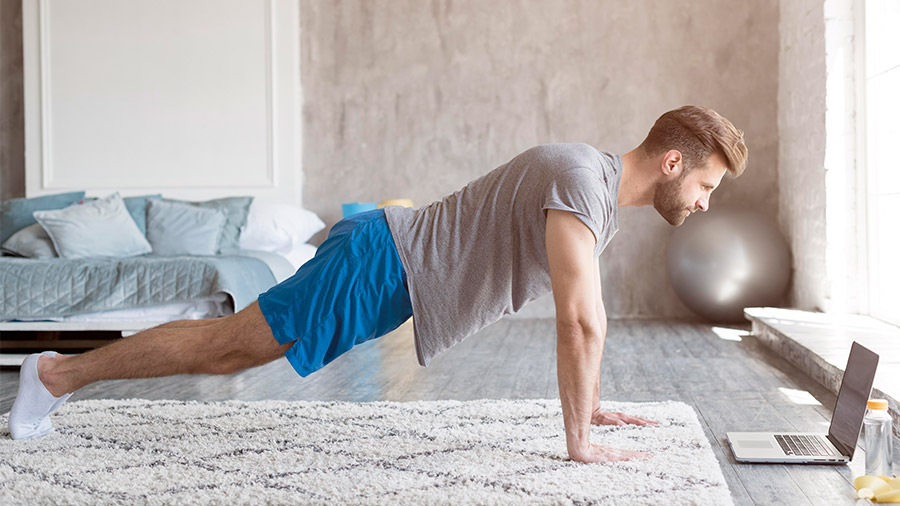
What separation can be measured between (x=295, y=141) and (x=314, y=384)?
2922mm

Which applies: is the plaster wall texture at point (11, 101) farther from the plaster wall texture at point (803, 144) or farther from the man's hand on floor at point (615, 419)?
the plaster wall texture at point (803, 144)

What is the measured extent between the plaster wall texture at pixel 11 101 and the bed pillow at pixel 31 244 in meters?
1.67

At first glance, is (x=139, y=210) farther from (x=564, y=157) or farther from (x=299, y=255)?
(x=564, y=157)

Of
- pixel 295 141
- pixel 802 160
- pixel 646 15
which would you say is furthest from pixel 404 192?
pixel 802 160

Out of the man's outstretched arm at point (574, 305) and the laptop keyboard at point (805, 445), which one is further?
the laptop keyboard at point (805, 445)

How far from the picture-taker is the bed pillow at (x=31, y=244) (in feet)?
14.1

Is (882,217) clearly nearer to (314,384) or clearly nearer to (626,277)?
(626,277)

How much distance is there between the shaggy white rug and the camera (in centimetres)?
173

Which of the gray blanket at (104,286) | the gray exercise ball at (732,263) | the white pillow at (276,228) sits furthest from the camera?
the white pillow at (276,228)

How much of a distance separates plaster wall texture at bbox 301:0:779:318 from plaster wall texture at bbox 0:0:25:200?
7.14ft

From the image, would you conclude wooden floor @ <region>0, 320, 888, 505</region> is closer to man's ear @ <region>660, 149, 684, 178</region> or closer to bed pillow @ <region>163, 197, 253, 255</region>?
man's ear @ <region>660, 149, 684, 178</region>

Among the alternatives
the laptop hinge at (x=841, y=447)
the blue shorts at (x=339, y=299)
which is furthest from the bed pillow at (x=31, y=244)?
the laptop hinge at (x=841, y=447)

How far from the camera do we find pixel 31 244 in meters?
4.35

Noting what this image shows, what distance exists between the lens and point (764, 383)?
304cm
